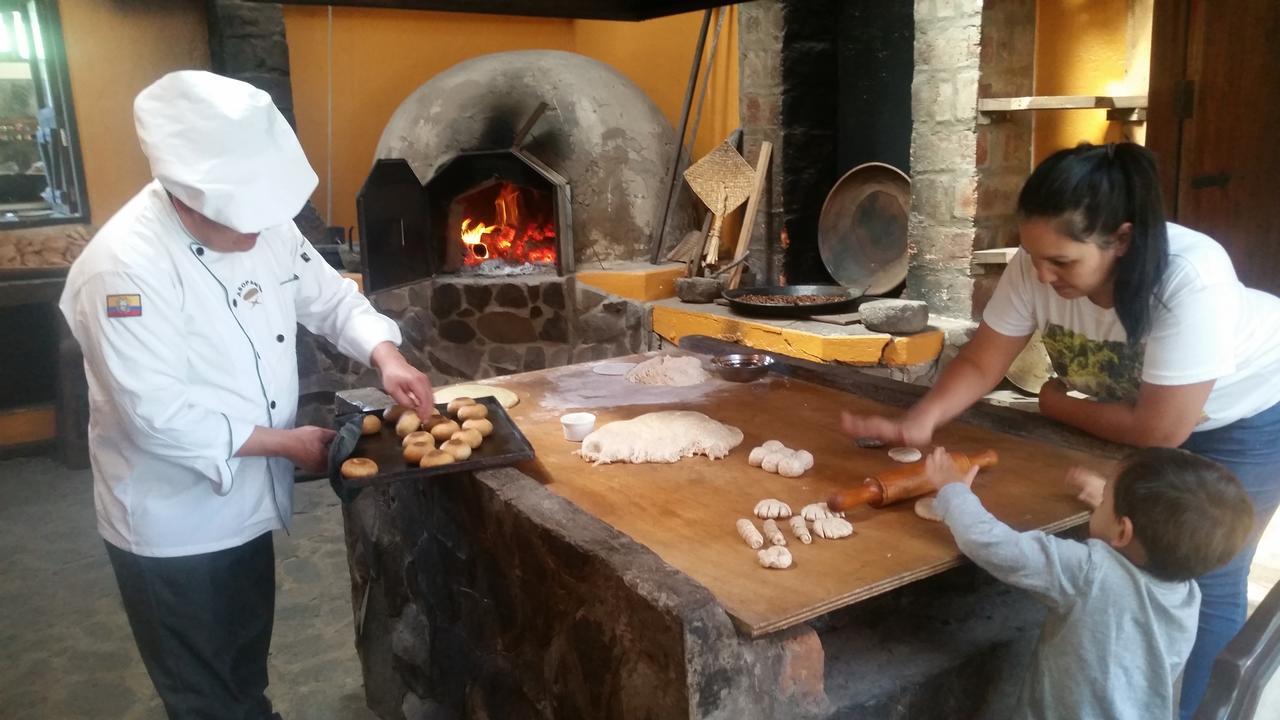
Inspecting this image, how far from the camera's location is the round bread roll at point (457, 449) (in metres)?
2.12

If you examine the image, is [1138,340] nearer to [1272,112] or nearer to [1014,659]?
[1014,659]

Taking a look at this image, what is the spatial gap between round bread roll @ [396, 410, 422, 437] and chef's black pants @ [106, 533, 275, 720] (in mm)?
447

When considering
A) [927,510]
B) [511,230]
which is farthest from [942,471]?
[511,230]

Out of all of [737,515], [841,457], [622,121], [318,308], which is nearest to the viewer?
[737,515]

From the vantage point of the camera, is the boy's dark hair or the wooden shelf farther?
the wooden shelf

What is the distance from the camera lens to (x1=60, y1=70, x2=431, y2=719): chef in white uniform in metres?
1.92

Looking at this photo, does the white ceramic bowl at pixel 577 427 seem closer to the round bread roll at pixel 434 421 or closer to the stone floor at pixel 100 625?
the round bread roll at pixel 434 421

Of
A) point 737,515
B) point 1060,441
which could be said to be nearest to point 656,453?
point 737,515

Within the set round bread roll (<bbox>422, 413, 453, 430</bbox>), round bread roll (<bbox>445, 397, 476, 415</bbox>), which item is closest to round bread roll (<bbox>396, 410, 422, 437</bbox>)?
round bread roll (<bbox>422, 413, 453, 430</bbox>)

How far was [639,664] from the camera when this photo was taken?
153 centimetres

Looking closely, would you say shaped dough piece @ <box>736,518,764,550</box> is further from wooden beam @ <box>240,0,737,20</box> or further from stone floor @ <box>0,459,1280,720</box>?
stone floor @ <box>0,459,1280,720</box>

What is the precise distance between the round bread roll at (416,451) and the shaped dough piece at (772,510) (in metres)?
0.77

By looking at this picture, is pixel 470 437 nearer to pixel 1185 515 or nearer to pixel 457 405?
pixel 457 405

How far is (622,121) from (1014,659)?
15.7ft
